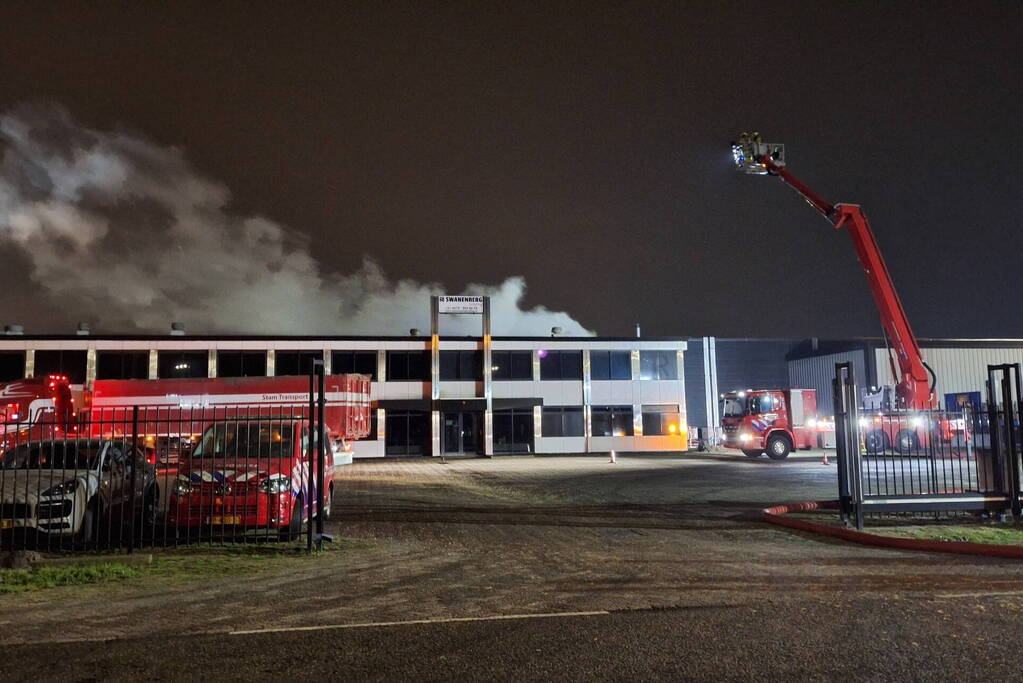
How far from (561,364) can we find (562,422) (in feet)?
10.3

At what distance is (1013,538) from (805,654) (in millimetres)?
6803

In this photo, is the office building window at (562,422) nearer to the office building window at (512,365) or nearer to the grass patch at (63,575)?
the office building window at (512,365)

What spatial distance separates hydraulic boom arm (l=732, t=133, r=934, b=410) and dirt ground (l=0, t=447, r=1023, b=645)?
42.3 ft

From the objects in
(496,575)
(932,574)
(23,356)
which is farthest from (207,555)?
(23,356)

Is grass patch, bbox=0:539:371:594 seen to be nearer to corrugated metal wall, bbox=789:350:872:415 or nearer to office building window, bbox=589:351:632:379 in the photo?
office building window, bbox=589:351:632:379

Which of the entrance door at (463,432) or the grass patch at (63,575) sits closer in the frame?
the grass patch at (63,575)

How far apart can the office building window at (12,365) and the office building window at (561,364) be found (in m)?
25.3

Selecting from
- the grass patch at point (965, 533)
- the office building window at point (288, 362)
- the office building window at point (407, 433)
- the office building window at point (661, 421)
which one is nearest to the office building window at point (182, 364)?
the office building window at point (288, 362)

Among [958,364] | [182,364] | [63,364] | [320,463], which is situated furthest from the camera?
[958,364]

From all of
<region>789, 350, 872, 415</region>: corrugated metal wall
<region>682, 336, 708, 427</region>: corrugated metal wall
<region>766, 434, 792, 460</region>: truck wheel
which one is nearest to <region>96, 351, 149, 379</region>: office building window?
<region>766, 434, 792, 460</region>: truck wheel

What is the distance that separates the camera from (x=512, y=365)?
41.0 metres

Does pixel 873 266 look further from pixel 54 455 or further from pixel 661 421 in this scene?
pixel 54 455

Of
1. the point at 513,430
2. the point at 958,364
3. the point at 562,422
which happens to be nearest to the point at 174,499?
the point at 513,430

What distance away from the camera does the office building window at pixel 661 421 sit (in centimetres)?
4122
